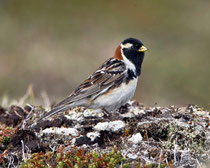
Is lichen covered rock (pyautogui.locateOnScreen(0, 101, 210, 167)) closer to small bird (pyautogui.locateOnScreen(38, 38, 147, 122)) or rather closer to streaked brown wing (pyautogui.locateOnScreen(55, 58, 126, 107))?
small bird (pyautogui.locateOnScreen(38, 38, 147, 122))

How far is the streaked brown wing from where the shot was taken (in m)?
7.07

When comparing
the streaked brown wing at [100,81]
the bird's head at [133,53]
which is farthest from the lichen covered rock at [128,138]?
the bird's head at [133,53]

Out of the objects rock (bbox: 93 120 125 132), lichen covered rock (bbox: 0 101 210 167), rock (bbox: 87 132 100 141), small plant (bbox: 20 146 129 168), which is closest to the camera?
small plant (bbox: 20 146 129 168)

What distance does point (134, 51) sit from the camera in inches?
295

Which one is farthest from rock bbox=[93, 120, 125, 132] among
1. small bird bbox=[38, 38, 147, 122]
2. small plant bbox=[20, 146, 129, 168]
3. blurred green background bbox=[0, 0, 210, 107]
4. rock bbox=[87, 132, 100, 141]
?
blurred green background bbox=[0, 0, 210, 107]

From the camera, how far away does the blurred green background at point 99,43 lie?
1324 cm

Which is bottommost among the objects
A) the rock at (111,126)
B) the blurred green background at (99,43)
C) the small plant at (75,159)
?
the small plant at (75,159)

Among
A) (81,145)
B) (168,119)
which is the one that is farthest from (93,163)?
(168,119)

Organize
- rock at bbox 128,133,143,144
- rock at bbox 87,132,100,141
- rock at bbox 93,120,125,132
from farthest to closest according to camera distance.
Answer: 1. rock at bbox 93,120,125,132
2. rock at bbox 87,132,100,141
3. rock at bbox 128,133,143,144

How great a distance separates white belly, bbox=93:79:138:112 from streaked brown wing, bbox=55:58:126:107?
0.13 m

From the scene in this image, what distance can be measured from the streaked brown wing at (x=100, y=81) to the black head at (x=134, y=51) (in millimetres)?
201

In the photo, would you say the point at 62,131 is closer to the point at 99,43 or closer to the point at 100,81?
the point at 100,81

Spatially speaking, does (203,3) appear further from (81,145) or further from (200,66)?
(81,145)

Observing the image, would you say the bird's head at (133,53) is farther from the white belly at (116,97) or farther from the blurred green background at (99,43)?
the blurred green background at (99,43)
